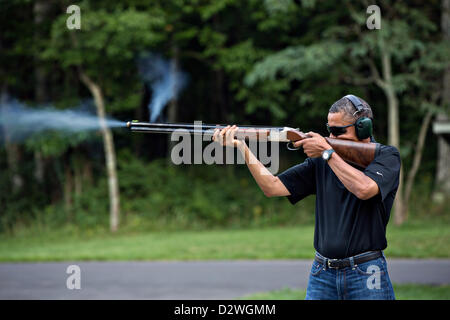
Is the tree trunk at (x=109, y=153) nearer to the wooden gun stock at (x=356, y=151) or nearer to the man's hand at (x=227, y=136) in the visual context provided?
the man's hand at (x=227, y=136)

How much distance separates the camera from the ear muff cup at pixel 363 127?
13.7ft

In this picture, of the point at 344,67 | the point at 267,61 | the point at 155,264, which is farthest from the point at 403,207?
the point at 155,264

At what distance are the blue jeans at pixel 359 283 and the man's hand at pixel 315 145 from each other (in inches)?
29.5

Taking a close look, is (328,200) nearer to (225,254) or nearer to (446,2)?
(225,254)

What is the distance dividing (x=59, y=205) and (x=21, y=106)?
136 inches

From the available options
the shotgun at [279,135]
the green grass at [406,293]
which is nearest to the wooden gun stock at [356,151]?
the shotgun at [279,135]

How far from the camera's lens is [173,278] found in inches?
427

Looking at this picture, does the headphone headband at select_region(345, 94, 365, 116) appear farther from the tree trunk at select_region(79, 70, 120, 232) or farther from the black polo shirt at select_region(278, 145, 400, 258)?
the tree trunk at select_region(79, 70, 120, 232)

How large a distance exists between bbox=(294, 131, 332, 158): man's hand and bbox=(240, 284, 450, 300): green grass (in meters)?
4.32

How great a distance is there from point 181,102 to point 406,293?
57.2 feet

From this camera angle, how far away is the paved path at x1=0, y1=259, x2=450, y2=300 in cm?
955

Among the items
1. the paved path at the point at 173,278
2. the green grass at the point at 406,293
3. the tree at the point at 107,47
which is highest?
the tree at the point at 107,47

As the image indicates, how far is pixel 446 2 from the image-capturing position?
18203 millimetres

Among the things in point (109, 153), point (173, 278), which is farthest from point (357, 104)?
point (109, 153)
